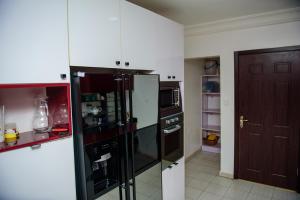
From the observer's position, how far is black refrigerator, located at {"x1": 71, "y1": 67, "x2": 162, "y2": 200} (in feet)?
4.52

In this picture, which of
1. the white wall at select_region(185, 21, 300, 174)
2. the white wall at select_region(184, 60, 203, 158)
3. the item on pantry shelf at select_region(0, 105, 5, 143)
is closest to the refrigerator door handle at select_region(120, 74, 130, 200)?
the item on pantry shelf at select_region(0, 105, 5, 143)

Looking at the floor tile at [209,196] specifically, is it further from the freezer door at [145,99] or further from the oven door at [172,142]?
the freezer door at [145,99]

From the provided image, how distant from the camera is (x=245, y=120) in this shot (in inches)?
129

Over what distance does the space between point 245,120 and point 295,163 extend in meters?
0.89

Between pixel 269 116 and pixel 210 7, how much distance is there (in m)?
1.85

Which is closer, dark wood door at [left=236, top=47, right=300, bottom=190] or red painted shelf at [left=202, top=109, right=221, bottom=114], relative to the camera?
dark wood door at [left=236, top=47, right=300, bottom=190]

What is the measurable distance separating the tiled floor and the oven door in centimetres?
89

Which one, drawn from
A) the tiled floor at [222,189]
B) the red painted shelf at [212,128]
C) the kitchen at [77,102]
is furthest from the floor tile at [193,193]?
the red painted shelf at [212,128]

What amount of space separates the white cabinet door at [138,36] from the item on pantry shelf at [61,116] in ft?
2.13

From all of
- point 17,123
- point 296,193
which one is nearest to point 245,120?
point 296,193

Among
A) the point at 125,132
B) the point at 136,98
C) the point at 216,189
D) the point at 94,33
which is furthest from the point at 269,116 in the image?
the point at 94,33

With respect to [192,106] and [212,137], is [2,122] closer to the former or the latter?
[192,106]

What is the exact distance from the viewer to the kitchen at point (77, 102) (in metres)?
1.11

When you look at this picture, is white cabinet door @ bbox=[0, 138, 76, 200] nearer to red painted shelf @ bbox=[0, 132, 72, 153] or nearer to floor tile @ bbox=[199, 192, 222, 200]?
red painted shelf @ bbox=[0, 132, 72, 153]
